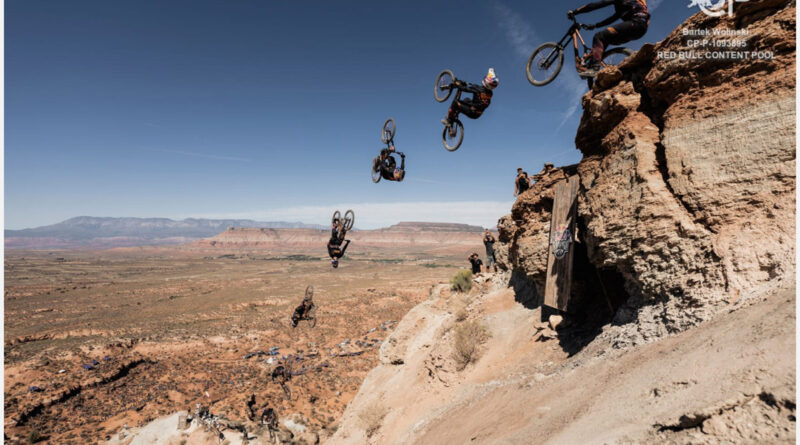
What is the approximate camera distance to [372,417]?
9406 millimetres

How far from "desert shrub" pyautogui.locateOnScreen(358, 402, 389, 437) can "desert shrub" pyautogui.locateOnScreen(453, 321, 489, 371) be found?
106 inches

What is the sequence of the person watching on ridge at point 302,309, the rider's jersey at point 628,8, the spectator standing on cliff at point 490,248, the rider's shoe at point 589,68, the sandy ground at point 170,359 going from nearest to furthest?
the rider's jersey at point 628,8
the rider's shoe at point 589,68
the sandy ground at point 170,359
the spectator standing on cliff at point 490,248
the person watching on ridge at point 302,309

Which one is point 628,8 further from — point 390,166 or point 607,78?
point 390,166

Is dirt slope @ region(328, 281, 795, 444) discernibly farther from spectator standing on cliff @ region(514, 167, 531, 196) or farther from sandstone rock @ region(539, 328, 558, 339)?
spectator standing on cliff @ region(514, 167, 531, 196)

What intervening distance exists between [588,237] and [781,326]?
3.50m

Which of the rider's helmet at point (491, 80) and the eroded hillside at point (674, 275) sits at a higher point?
the rider's helmet at point (491, 80)

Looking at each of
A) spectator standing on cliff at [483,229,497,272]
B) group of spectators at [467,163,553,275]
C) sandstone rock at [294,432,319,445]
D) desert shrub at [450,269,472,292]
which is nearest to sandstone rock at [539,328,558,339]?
group of spectators at [467,163,553,275]

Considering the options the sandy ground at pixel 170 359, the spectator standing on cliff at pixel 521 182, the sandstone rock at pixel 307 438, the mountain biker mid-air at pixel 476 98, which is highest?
the mountain biker mid-air at pixel 476 98

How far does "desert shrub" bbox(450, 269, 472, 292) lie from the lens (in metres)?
15.0

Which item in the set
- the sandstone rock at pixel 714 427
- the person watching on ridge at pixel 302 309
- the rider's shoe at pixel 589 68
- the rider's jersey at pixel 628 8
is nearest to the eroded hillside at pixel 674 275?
the sandstone rock at pixel 714 427

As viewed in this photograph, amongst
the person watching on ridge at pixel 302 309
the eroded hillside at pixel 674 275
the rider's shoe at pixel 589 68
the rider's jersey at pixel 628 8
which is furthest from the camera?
the person watching on ridge at pixel 302 309

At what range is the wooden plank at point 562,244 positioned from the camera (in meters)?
7.41

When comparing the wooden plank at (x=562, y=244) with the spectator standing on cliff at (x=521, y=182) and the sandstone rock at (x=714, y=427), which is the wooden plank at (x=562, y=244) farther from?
the sandstone rock at (x=714, y=427)

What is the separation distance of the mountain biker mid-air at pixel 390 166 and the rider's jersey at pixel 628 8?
284 inches
